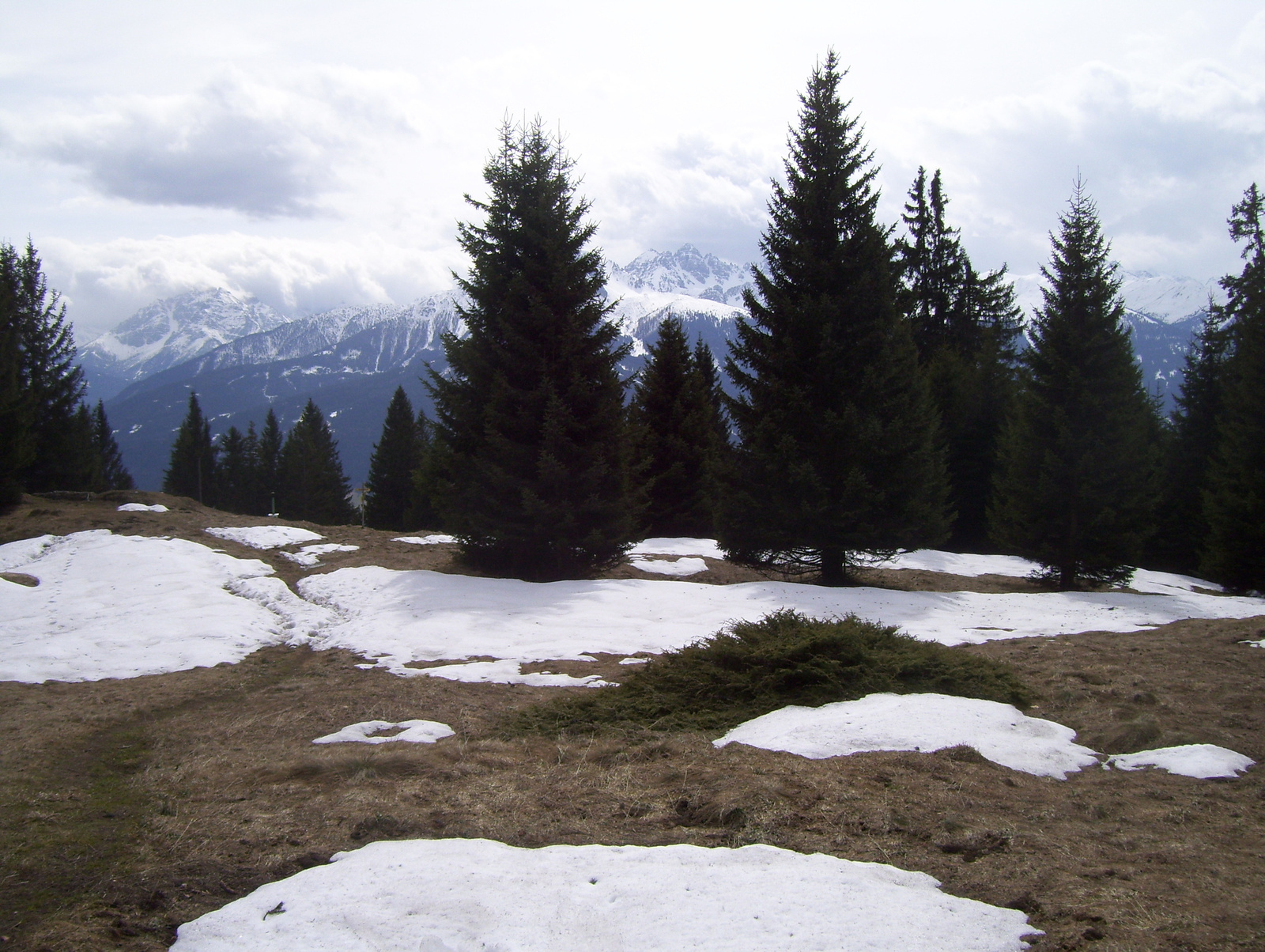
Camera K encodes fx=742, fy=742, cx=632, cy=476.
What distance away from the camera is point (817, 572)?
19.0m

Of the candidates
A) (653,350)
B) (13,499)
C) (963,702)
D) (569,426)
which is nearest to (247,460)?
(13,499)

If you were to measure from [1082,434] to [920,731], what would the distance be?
14619mm

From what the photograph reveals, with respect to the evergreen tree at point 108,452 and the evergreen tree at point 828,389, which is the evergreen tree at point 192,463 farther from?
the evergreen tree at point 828,389

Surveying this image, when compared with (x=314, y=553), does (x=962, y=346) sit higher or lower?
higher

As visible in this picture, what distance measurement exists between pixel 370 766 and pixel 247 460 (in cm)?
7239

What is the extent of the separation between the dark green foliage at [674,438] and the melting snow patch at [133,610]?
46.0ft

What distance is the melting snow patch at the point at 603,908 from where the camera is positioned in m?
3.22

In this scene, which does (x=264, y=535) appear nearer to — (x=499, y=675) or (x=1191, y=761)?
(x=499, y=675)

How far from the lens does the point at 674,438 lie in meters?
26.1

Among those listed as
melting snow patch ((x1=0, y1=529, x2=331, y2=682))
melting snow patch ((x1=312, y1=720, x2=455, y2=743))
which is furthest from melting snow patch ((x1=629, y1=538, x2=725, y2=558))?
melting snow patch ((x1=312, y1=720, x2=455, y2=743))

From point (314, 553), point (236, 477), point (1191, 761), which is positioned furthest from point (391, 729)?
point (236, 477)

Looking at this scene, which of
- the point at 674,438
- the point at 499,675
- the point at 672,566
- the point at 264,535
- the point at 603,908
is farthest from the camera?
the point at 674,438

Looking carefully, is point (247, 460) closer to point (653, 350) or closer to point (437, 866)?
point (653, 350)

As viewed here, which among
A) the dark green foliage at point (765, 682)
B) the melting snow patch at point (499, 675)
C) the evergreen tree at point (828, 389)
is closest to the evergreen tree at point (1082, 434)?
the evergreen tree at point (828, 389)
